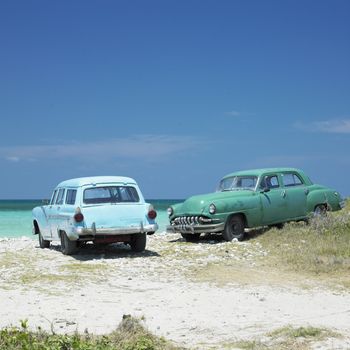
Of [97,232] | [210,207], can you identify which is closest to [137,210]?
[97,232]

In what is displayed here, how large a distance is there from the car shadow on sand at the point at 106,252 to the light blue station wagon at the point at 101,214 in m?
0.23

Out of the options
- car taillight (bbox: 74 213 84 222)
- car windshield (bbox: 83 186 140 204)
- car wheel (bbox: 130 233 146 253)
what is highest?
car windshield (bbox: 83 186 140 204)

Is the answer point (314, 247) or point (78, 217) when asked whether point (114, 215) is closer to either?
point (78, 217)

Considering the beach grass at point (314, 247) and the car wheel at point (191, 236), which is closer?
the beach grass at point (314, 247)

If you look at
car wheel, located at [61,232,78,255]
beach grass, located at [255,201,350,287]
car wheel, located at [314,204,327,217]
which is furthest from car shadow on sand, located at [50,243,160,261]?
car wheel, located at [314,204,327,217]

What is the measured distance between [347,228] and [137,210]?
5.95 meters

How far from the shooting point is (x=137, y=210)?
14.6m

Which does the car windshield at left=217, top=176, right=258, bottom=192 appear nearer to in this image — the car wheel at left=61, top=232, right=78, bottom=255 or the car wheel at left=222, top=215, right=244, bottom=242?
the car wheel at left=222, top=215, right=244, bottom=242

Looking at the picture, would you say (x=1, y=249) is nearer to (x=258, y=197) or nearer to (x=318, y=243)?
(x=258, y=197)

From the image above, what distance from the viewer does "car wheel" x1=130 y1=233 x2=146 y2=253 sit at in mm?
15133

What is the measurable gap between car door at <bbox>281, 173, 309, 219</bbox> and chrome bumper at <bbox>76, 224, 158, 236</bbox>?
17.3 ft

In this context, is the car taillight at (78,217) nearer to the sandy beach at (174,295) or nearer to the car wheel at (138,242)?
the sandy beach at (174,295)

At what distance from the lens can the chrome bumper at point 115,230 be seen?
46.2 feet

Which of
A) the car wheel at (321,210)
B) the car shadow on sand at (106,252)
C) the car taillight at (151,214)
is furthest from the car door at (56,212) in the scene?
the car wheel at (321,210)
